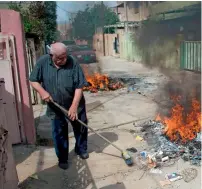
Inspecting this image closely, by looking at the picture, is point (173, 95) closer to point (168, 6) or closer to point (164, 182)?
point (164, 182)

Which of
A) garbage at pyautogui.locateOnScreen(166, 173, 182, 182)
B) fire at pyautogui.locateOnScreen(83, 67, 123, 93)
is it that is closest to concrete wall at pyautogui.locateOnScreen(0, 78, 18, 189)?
garbage at pyautogui.locateOnScreen(166, 173, 182, 182)

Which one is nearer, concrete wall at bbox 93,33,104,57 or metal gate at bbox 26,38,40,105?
metal gate at bbox 26,38,40,105

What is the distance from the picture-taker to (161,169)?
13.6 feet

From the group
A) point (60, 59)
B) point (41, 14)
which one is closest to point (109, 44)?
point (41, 14)

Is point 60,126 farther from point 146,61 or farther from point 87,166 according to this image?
point 146,61

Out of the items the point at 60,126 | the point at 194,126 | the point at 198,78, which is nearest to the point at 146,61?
the point at 198,78

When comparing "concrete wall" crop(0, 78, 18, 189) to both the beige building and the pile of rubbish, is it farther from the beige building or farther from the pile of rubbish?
the beige building

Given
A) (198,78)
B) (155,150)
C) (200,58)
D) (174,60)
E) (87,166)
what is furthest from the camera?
(174,60)

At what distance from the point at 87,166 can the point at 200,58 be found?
443 inches

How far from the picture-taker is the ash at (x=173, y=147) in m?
4.33

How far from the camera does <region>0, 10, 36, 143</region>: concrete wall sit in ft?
15.3

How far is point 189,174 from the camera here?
12.9ft

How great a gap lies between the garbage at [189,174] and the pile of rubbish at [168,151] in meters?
0.19

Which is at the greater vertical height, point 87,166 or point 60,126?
point 60,126
